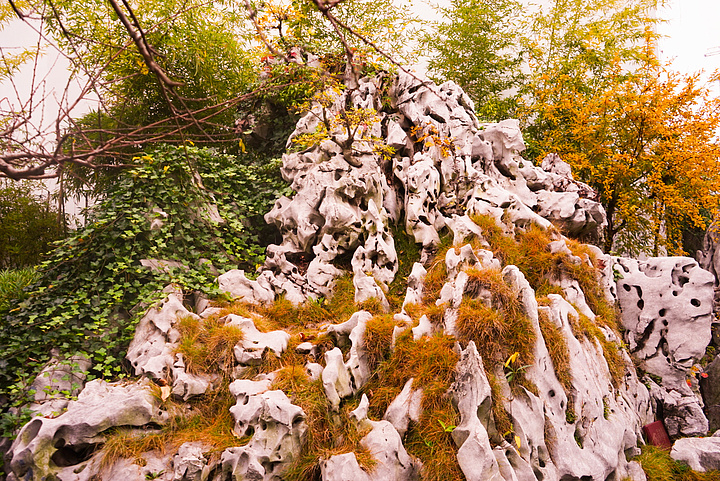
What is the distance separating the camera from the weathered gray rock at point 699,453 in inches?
142

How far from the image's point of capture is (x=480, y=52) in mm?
7391

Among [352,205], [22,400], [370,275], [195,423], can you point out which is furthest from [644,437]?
[22,400]

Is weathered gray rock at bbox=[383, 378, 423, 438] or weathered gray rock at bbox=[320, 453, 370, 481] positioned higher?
weathered gray rock at bbox=[383, 378, 423, 438]

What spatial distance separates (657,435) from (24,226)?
304 inches

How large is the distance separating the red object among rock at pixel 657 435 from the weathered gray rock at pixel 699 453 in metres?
0.28

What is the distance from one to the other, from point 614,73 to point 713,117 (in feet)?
5.01

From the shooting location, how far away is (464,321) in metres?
3.37

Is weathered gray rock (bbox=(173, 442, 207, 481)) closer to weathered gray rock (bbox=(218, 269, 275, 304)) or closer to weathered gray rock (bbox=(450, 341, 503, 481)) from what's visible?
weathered gray rock (bbox=(450, 341, 503, 481))

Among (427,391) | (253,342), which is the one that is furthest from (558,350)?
(253,342)

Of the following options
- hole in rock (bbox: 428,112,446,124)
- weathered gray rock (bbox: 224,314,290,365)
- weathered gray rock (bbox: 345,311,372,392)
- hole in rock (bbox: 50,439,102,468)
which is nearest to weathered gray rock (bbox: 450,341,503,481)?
weathered gray rock (bbox: 345,311,372,392)

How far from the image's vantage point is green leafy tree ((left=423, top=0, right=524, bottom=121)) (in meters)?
7.27

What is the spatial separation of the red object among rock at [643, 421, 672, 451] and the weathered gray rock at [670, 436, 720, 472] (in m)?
0.28

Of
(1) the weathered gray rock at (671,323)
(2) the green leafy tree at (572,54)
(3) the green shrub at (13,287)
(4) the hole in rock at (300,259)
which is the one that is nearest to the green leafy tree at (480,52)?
(2) the green leafy tree at (572,54)

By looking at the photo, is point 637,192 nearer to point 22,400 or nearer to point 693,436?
point 693,436
